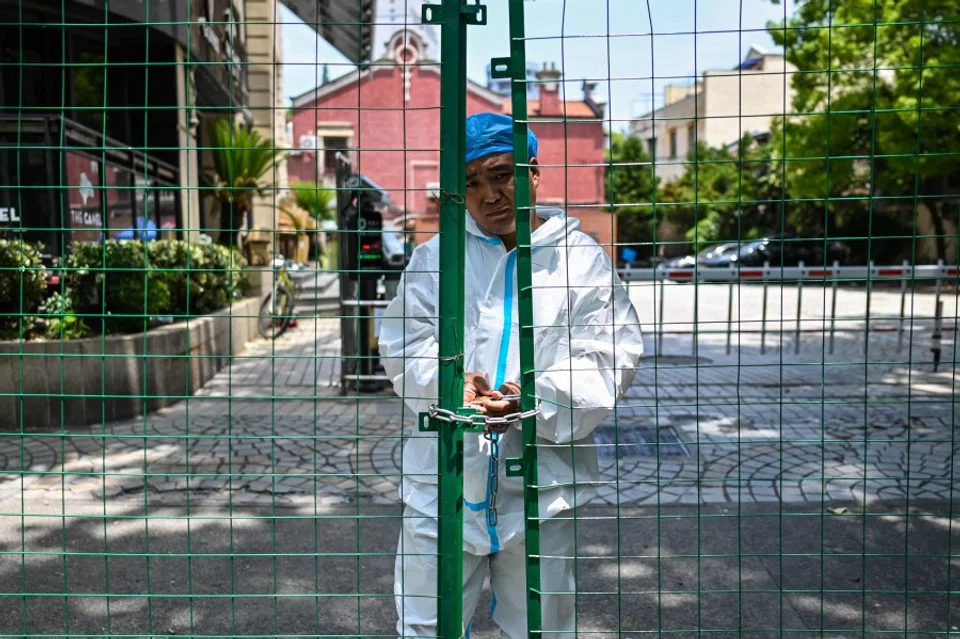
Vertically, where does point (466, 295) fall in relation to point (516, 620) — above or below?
above

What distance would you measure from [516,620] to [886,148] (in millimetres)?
22608

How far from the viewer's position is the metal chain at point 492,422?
2.49 meters

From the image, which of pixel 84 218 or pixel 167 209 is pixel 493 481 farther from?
pixel 167 209

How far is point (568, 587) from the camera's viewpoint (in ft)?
8.62

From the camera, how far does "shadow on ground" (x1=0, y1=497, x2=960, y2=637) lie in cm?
372

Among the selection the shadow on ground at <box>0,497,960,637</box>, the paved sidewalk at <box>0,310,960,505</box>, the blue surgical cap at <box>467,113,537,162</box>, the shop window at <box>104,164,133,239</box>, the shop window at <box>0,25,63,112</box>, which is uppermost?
the shop window at <box>0,25,63,112</box>

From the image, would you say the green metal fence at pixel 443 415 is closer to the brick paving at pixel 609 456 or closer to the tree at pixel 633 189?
the brick paving at pixel 609 456

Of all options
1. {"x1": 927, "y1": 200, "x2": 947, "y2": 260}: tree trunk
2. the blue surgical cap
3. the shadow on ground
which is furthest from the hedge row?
{"x1": 927, "y1": 200, "x2": 947, "y2": 260}: tree trunk

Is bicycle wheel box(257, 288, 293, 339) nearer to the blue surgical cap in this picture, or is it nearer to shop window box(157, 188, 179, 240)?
shop window box(157, 188, 179, 240)

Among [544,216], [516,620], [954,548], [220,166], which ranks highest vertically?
[220,166]

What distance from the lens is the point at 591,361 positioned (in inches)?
102

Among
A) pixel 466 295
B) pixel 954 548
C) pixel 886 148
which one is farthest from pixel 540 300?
pixel 886 148

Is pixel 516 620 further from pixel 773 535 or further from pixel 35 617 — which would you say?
pixel 773 535

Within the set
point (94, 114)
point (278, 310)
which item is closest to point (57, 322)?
point (278, 310)
